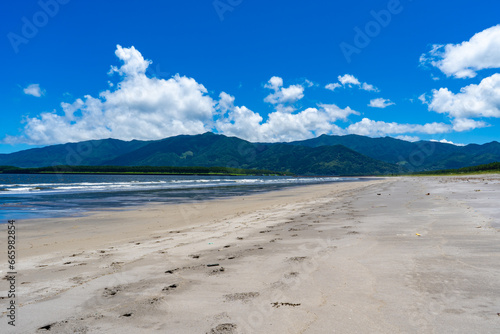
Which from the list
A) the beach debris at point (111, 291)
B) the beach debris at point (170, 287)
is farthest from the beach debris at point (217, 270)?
the beach debris at point (111, 291)

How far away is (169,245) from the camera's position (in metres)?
9.86

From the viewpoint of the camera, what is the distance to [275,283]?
554 cm

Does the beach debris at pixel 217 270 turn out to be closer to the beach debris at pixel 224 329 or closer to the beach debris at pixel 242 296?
the beach debris at pixel 242 296

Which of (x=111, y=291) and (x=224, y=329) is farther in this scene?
(x=111, y=291)

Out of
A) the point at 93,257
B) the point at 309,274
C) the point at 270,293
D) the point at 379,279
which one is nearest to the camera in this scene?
the point at 270,293

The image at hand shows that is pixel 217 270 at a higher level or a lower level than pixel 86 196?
higher

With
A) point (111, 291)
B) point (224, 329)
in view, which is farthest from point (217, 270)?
point (224, 329)

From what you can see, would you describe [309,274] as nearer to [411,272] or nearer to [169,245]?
[411,272]

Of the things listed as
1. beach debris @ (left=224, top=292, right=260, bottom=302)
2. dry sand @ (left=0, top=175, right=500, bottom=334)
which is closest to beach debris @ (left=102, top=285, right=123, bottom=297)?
dry sand @ (left=0, top=175, right=500, bottom=334)

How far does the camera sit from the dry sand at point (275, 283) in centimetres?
401

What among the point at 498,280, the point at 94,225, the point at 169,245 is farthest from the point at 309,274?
the point at 94,225

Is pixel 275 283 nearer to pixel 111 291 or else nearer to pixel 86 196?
pixel 111 291

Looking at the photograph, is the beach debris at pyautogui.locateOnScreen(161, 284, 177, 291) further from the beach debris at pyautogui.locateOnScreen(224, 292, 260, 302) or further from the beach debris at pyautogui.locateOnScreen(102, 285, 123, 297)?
the beach debris at pyautogui.locateOnScreen(224, 292, 260, 302)

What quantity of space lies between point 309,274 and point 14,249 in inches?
416
